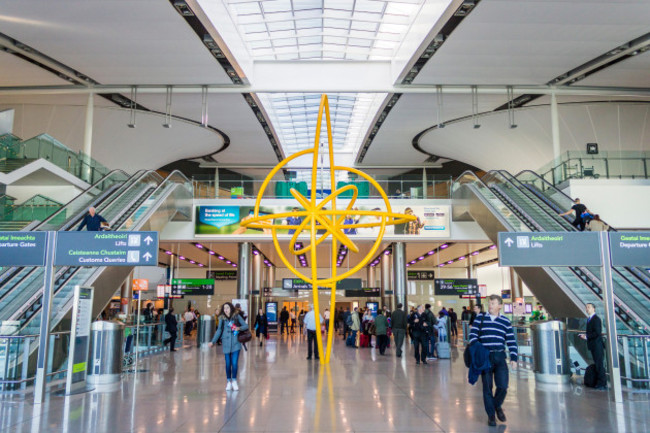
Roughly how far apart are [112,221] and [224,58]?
26.5 ft

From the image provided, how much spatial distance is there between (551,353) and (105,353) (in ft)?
32.0

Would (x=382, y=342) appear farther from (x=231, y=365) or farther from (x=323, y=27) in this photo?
(x=323, y=27)

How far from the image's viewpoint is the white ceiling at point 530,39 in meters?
17.2

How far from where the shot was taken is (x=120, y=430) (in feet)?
23.9

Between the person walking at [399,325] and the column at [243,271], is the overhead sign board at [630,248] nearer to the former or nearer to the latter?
the person walking at [399,325]

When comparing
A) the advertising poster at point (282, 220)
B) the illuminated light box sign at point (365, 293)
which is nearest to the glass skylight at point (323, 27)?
the advertising poster at point (282, 220)

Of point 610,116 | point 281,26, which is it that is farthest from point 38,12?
point 610,116

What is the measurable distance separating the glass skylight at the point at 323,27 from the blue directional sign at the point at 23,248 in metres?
12.8

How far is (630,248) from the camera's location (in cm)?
1079

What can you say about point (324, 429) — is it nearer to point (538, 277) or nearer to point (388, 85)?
point (538, 277)

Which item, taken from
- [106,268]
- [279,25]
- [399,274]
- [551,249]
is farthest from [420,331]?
[399,274]

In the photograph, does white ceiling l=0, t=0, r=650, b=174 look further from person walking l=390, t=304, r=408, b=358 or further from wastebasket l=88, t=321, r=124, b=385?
wastebasket l=88, t=321, r=124, b=385

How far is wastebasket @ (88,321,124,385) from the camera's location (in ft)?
38.5

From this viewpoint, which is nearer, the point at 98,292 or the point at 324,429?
the point at 324,429
